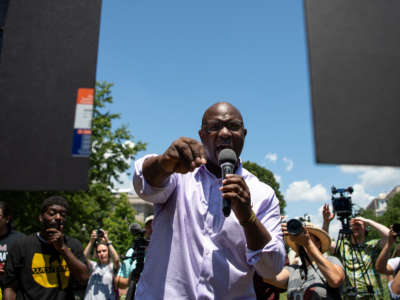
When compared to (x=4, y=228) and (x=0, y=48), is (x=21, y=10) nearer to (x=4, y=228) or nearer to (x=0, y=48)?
(x=0, y=48)

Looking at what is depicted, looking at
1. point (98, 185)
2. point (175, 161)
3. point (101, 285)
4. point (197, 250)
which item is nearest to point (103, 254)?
point (101, 285)

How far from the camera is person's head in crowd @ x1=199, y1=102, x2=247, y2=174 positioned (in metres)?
2.10

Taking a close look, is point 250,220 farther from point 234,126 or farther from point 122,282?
point 122,282

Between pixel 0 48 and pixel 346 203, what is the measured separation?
13.5ft

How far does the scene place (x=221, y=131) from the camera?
211cm

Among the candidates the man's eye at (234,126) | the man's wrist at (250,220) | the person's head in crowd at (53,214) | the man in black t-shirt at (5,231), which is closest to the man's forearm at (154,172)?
the man's wrist at (250,220)

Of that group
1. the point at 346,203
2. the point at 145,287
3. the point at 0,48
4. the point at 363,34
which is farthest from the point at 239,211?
the point at 346,203

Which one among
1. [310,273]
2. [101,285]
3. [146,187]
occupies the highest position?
[146,187]

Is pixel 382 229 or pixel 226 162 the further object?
pixel 382 229

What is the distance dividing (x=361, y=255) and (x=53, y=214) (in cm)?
408

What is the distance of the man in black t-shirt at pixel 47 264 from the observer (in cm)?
347

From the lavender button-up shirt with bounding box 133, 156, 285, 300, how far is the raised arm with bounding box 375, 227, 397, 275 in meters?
3.46

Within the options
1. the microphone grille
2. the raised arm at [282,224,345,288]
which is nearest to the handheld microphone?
the microphone grille

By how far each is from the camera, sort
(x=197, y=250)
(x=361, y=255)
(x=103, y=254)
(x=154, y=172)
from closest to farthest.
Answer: (x=154, y=172) < (x=197, y=250) < (x=361, y=255) < (x=103, y=254)
